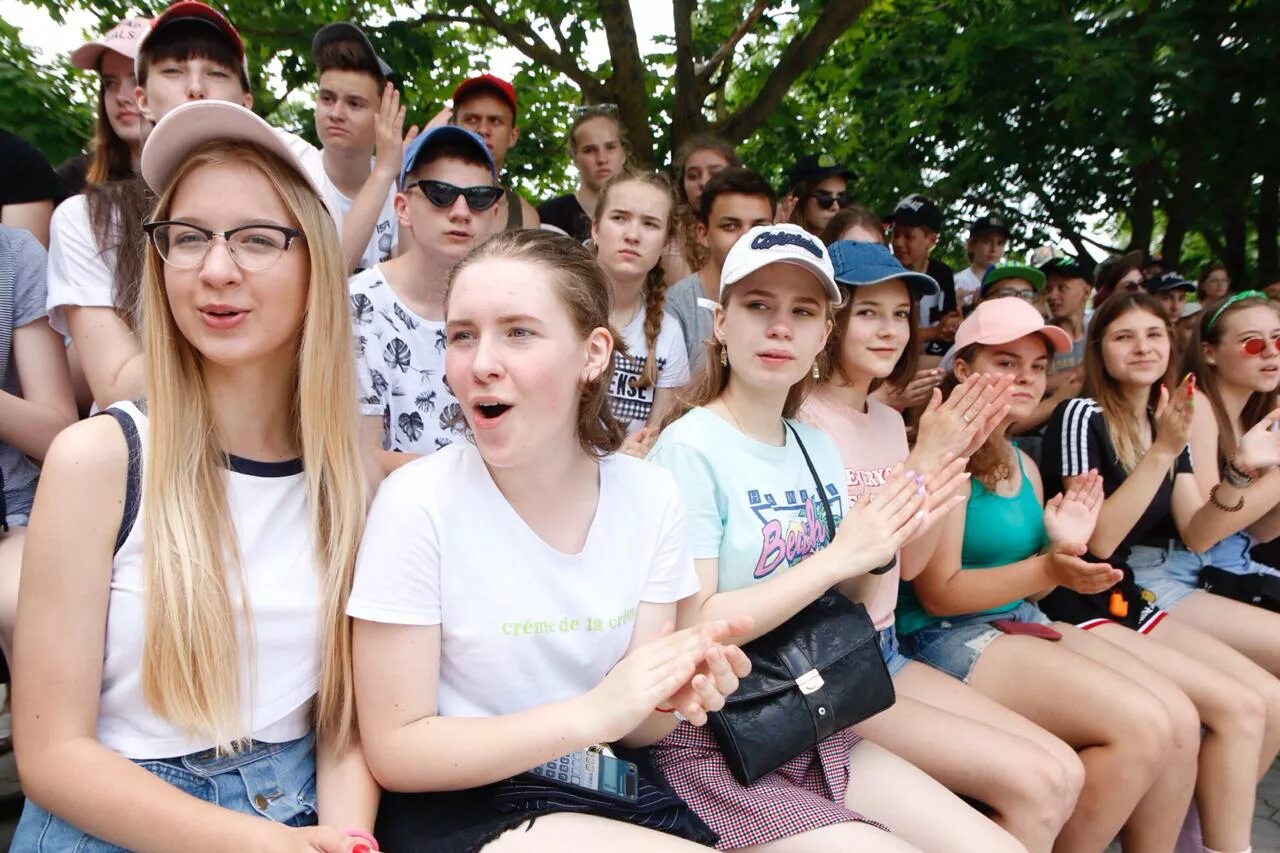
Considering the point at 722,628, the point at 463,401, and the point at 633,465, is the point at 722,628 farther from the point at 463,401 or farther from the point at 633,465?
the point at 463,401

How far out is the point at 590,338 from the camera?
194 cm

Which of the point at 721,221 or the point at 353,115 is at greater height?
the point at 353,115

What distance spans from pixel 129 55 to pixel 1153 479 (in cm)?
404

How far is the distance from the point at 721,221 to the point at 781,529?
2074mm

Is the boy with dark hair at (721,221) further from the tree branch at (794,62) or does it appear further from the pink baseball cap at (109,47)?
the tree branch at (794,62)

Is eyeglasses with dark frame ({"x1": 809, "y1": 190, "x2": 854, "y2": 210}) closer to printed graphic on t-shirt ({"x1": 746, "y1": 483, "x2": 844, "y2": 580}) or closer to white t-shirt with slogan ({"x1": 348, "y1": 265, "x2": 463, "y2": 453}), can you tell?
white t-shirt with slogan ({"x1": 348, "y1": 265, "x2": 463, "y2": 453})

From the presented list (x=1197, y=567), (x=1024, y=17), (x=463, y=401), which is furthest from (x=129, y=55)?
(x=1024, y=17)

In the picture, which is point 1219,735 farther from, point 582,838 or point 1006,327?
point 582,838

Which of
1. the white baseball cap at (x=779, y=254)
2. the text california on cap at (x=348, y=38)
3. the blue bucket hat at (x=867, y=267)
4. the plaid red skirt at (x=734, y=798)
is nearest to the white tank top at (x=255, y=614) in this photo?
the plaid red skirt at (x=734, y=798)

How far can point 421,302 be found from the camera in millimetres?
3020

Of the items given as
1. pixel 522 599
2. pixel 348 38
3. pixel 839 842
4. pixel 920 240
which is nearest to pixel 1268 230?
pixel 920 240

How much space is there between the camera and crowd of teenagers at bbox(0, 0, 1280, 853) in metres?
1.56

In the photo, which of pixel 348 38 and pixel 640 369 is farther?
pixel 348 38

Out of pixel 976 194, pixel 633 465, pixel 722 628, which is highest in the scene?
pixel 976 194
